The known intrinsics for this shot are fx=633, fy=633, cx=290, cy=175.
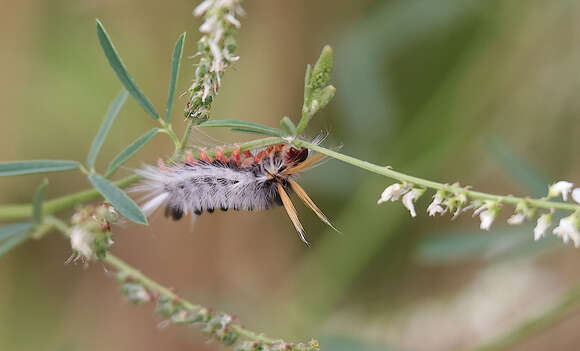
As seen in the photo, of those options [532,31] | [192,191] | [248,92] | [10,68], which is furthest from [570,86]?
[10,68]

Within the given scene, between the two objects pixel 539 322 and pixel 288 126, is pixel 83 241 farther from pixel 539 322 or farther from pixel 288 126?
pixel 539 322

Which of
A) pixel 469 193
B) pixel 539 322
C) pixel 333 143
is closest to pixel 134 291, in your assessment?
pixel 469 193

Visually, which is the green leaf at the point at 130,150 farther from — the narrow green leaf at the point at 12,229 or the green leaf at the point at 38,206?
the narrow green leaf at the point at 12,229

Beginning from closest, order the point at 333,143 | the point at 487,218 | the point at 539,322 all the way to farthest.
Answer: the point at 487,218
the point at 539,322
the point at 333,143

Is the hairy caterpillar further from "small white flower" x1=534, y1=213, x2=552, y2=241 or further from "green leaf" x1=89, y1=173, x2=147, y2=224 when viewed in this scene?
"small white flower" x1=534, y1=213, x2=552, y2=241

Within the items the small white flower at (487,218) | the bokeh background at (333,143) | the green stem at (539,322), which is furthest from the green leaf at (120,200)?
the bokeh background at (333,143)

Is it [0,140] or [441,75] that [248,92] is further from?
[0,140]
